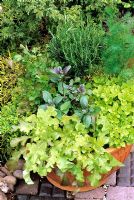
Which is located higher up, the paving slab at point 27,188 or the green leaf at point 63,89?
the green leaf at point 63,89

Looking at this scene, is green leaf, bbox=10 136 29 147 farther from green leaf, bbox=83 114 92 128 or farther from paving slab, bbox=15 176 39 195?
paving slab, bbox=15 176 39 195

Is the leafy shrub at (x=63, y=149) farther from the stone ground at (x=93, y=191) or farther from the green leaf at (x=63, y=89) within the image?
the stone ground at (x=93, y=191)

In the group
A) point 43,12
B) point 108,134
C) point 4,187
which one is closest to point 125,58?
point 108,134

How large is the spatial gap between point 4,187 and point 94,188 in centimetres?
62

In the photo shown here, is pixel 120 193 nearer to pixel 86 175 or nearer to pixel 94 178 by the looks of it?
pixel 86 175

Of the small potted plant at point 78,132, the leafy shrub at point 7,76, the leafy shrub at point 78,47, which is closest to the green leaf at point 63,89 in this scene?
the small potted plant at point 78,132

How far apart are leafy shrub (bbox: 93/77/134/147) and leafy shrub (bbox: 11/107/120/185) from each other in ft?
0.42

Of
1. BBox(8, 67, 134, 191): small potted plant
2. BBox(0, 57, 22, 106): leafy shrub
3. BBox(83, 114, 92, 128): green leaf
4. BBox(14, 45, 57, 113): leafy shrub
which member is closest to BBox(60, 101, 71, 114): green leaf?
BBox(8, 67, 134, 191): small potted plant

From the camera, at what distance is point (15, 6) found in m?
3.48

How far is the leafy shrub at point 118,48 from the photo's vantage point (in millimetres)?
2986

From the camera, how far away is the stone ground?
3.11 meters

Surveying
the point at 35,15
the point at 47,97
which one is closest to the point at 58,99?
the point at 47,97

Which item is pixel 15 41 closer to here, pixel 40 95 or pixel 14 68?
pixel 14 68

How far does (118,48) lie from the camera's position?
2957 millimetres
